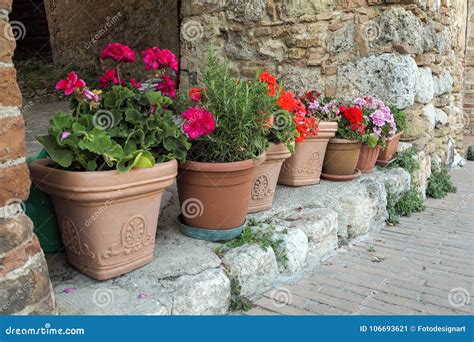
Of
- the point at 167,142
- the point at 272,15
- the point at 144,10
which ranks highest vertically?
the point at 144,10

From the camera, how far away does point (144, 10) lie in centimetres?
676

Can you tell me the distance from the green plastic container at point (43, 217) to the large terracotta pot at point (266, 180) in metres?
1.05

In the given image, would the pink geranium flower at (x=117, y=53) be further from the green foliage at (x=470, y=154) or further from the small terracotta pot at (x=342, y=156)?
the green foliage at (x=470, y=154)

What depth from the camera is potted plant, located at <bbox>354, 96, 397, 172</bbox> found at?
3281mm

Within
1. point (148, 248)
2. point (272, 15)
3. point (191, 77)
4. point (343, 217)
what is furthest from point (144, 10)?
point (148, 248)

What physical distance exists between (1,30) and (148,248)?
3.23 feet

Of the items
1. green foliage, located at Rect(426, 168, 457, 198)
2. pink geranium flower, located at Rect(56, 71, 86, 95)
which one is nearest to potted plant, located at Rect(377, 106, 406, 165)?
green foliage, located at Rect(426, 168, 457, 198)

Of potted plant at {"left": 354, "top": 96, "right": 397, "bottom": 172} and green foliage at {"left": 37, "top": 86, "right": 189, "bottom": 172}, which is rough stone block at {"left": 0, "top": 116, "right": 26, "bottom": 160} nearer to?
green foliage at {"left": 37, "top": 86, "right": 189, "bottom": 172}

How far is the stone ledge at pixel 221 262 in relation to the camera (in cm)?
165

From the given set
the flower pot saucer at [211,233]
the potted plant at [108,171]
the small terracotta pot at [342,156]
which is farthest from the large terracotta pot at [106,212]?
the small terracotta pot at [342,156]

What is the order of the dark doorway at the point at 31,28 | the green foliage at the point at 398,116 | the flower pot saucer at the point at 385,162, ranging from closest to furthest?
the green foliage at the point at 398,116 < the flower pot saucer at the point at 385,162 < the dark doorway at the point at 31,28

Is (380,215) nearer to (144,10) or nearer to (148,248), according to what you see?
(148,248)

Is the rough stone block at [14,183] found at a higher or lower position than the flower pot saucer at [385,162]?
higher

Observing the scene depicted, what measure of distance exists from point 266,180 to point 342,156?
87 cm
